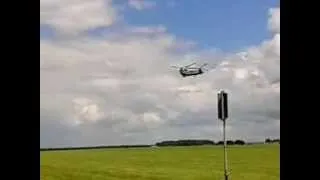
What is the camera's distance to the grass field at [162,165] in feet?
7.77

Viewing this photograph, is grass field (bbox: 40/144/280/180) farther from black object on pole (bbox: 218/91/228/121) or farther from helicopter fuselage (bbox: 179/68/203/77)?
helicopter fuselage (bbox: 179/68/203/77)

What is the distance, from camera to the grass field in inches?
93.3

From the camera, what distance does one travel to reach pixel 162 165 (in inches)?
120

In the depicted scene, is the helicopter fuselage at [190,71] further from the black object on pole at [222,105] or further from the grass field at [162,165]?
the grass field at [162,165]

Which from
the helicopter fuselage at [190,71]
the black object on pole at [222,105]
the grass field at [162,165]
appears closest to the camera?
the black object on pole at [222,105]

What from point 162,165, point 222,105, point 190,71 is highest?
point 190,71

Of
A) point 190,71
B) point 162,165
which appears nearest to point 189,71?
point 190,71

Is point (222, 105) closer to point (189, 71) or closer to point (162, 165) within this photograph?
point (189, 71)

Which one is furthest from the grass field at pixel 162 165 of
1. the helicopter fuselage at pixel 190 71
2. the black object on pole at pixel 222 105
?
the helicopter fuselage at pixel 190 71
